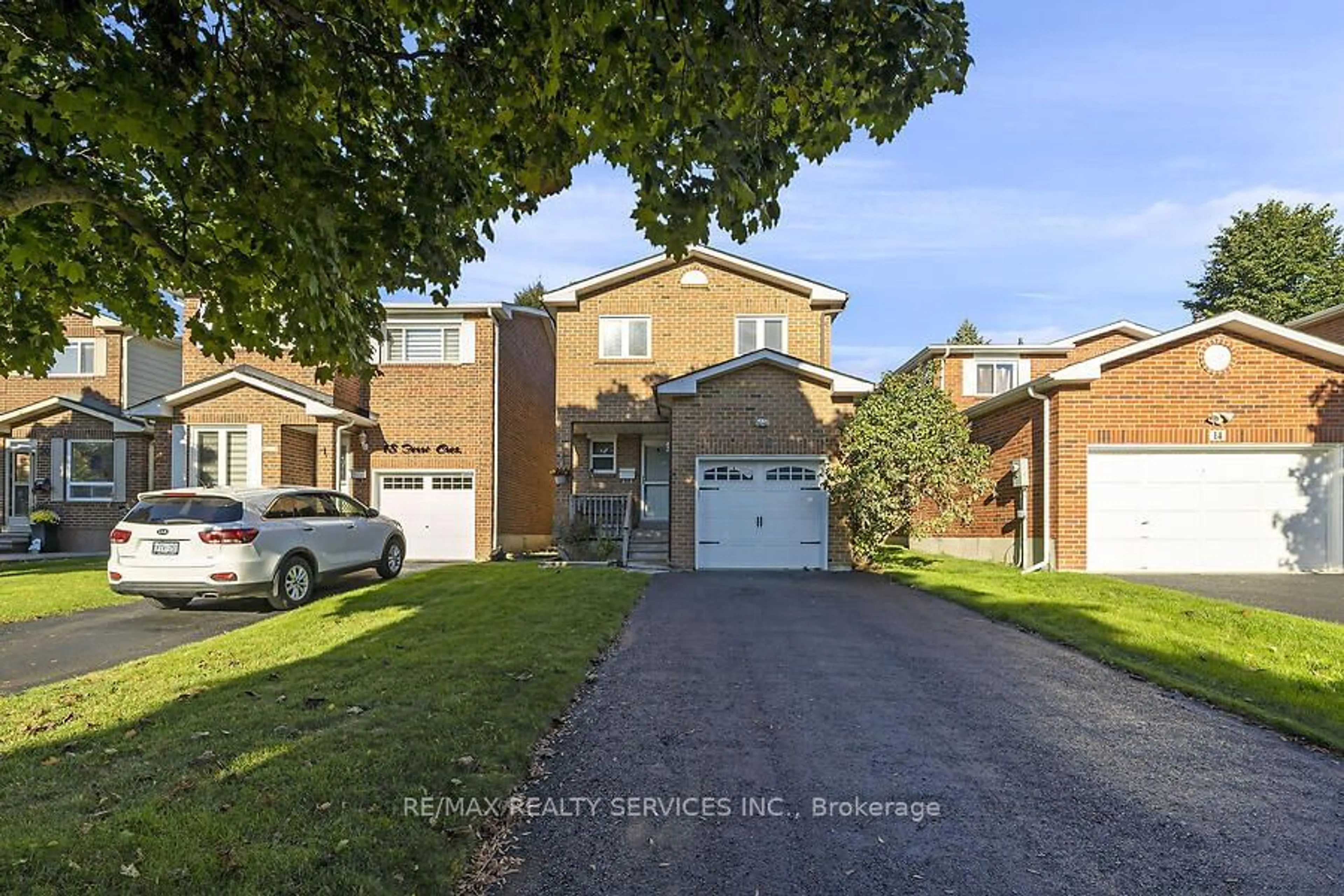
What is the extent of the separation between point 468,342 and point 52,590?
9.41 metres

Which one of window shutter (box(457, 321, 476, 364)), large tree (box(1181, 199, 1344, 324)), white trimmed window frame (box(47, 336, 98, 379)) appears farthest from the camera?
large tree (box(1181, 199, 1344, 324))

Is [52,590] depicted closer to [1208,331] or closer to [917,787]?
[917,787]

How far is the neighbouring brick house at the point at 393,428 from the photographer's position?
54.2 ft

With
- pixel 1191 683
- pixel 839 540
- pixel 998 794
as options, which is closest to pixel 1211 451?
pixel 839 540

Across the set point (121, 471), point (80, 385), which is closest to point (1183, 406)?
point (121, 471)

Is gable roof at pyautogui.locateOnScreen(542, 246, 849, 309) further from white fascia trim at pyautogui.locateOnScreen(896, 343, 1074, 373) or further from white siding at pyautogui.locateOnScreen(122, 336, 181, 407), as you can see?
white siding at pyautogui.locateOnScreen(122, 336, 181, 407)

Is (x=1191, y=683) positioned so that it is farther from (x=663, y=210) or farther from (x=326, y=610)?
(x=326, y=610)

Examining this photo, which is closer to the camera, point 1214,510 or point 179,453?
point 1214,510

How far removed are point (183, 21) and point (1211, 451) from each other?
16.3 m

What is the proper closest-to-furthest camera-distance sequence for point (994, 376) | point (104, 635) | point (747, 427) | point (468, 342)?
point (104, 635) < point (747, 427) < point (468, 342) < point (994, 376)

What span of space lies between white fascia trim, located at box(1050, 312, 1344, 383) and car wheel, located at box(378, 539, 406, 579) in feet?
40.9

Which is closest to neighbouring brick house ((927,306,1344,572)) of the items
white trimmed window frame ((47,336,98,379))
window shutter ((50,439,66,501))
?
window shutter ((50,439,66,501))

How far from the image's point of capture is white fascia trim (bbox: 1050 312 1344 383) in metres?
13.6

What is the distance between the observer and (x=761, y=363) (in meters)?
15.2
